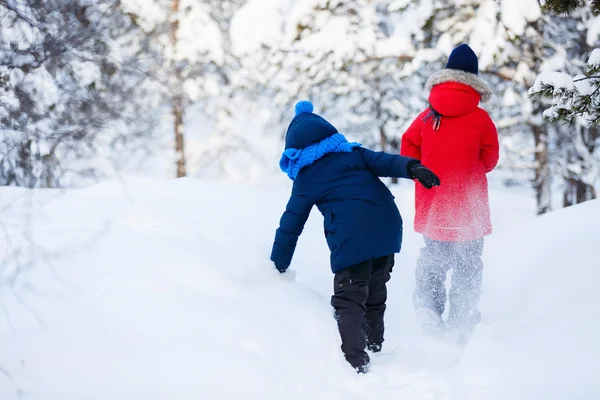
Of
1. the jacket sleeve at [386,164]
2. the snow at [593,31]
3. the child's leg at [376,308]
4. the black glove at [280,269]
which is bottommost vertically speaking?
the child's leg at [376,308]

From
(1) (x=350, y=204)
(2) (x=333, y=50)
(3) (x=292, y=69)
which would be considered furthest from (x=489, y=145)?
(3) (x=292, y=69)

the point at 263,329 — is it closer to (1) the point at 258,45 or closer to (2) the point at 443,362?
(2) the point at 443,362

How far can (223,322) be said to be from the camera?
2982mm

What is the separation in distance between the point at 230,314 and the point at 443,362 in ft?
4.99

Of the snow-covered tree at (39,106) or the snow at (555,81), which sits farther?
the snow at (555,81)

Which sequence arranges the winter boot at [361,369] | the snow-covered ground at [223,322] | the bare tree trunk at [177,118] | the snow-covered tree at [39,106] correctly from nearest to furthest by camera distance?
1. the snow-covered ground at [223,322]
2. the snow-covered tree at [39,106]
3. the winter boot at [361,369]
4. the bare tree trunk at [177,118]

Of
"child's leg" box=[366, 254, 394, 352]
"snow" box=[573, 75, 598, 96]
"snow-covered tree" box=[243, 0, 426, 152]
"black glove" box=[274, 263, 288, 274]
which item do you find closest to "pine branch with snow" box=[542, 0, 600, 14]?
"snow" box=[573, 75, 598, 96]

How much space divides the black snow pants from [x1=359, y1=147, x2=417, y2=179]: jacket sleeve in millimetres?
612

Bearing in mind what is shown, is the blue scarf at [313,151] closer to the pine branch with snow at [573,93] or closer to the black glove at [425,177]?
the black glove at [425,177]

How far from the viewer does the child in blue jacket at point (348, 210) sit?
335 cm

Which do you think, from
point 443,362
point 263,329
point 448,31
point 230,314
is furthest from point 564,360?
point 448,31

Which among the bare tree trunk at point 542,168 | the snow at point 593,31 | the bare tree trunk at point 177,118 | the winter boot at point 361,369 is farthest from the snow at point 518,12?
the bare tree trunk at point 177,118

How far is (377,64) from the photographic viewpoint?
9383mm

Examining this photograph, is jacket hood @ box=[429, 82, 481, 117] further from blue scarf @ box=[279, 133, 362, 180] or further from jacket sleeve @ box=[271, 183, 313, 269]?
jacket sleeve @ box=[271, 183, 313, 269]
